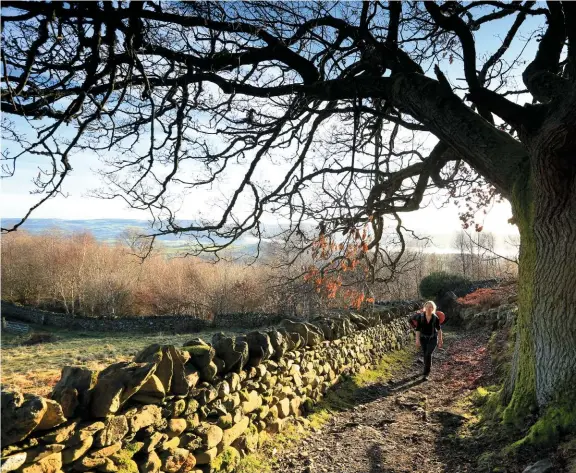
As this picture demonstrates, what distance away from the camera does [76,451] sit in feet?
8.36

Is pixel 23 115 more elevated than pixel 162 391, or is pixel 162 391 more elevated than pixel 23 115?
pixel 23 115

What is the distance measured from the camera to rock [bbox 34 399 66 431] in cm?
240

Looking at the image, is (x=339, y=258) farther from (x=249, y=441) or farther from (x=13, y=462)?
(x=13, y=462)

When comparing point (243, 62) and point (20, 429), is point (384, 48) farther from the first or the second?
point (20, 429)

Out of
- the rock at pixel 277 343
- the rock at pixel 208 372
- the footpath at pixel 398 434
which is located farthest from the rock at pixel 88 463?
the rock at pixel 277 343

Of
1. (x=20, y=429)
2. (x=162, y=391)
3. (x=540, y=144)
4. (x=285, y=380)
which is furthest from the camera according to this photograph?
(x=285, y=380)

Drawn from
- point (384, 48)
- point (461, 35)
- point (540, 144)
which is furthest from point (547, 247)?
point (384, 48)

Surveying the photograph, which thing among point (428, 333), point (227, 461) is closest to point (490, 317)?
point (428, 333)

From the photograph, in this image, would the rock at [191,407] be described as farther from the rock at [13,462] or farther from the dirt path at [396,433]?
the rock at [13,462]

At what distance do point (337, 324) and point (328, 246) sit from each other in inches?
93.0

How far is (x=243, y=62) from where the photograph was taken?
496 cm

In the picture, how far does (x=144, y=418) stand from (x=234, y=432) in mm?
1338

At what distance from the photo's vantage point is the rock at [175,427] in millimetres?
3395

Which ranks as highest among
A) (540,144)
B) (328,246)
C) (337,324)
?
(540,144)
